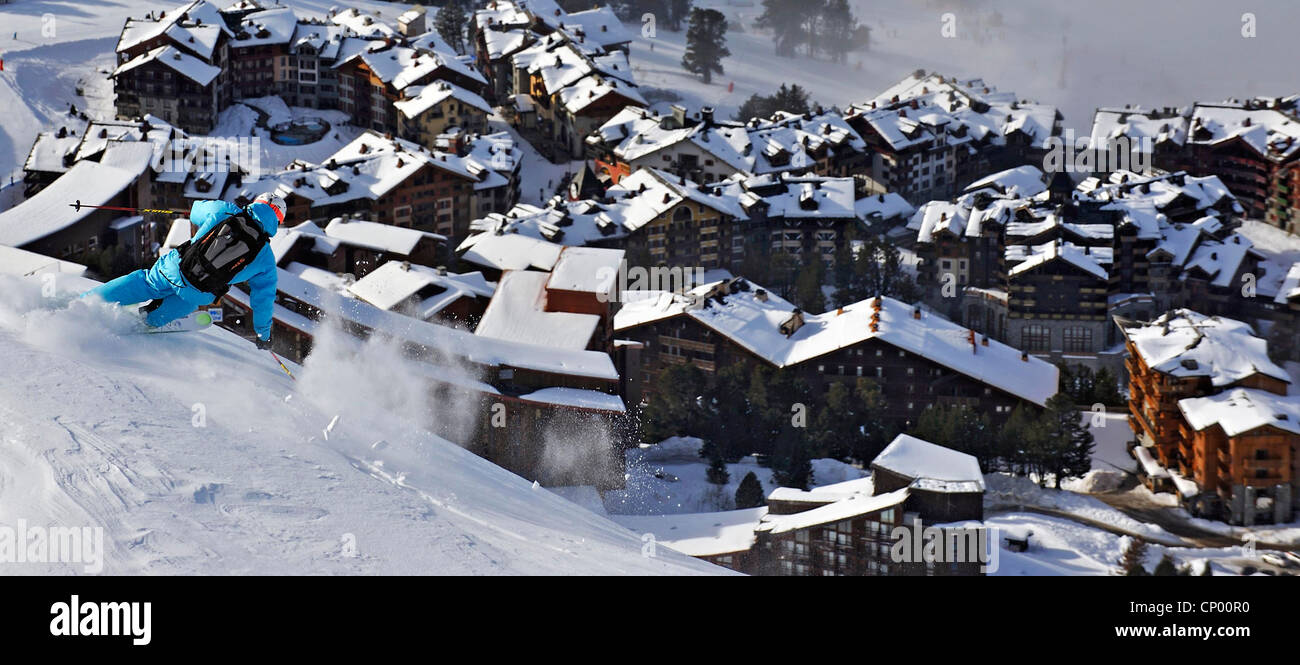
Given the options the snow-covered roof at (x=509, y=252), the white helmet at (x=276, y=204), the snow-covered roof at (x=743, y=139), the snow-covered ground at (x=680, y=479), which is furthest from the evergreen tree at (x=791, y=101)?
the white helmet at (x=276, y=204)

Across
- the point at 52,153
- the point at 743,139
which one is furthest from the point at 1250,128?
the point at 52,153

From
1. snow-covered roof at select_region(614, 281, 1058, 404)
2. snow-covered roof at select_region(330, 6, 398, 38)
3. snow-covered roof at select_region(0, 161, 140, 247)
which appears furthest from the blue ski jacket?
snow-covered roof at select_region(330, 6, 398, 38)

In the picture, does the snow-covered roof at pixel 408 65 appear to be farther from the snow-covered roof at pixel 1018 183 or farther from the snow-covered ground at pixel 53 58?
the snow-covered roof at pixel 1018 183

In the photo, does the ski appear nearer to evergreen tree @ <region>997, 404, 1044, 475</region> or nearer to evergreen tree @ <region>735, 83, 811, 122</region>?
evergreen tree @ <region>997, 404, 1044, 475</region>

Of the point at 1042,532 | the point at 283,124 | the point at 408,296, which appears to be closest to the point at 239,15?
the point at 283,124

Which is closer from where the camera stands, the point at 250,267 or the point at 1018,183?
the point at 250,267

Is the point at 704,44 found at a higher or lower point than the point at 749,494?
higher

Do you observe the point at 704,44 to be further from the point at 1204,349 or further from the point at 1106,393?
the point at 1204,349
